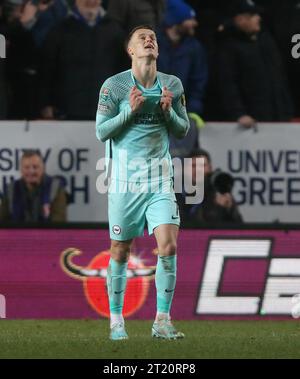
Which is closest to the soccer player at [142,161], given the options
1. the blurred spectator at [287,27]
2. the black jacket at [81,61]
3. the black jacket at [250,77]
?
the black jacket at [81,61]

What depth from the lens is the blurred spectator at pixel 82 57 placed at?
12.1 meters

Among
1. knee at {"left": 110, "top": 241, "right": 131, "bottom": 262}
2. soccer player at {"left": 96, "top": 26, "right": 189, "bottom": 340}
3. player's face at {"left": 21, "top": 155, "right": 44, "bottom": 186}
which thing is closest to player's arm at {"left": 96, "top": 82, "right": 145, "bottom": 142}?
soccer player at {"left": 96, "top": 26, "right": 189, "bottom": 340}

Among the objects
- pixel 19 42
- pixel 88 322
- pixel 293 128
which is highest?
pixel 19 42

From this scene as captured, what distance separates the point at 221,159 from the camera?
40.1 ft

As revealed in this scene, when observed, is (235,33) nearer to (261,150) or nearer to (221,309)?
(261,150)

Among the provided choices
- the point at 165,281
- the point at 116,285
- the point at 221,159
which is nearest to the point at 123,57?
the point at 221,159

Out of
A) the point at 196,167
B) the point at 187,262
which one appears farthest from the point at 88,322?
the point at 196,167

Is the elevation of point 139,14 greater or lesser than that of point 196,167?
greater

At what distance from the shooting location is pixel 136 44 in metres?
8.92

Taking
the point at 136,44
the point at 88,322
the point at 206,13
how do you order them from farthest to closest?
the point at 206,13 → the point at 88,322 → the point at 136,44

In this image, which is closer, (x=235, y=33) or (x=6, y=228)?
(x=6, y=228)

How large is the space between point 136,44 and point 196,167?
3.22m

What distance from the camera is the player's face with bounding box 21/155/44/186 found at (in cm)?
1179

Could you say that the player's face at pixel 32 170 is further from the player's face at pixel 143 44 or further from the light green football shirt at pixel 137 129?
the player's face at pixel 143 44
